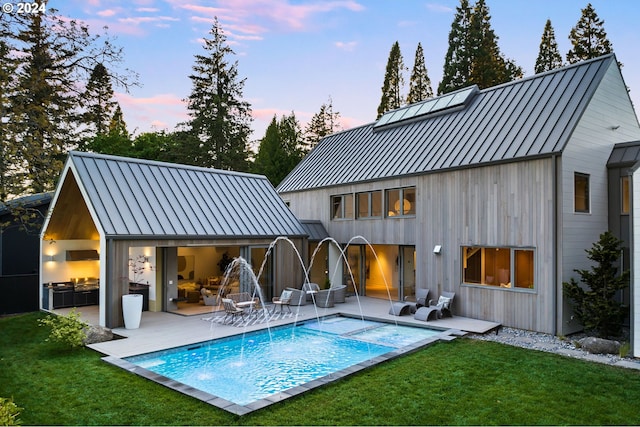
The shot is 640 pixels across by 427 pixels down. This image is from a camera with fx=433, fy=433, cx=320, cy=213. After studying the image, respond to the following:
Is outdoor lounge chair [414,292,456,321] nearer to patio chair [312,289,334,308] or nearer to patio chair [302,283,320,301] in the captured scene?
patio chair [312,289,334,308]

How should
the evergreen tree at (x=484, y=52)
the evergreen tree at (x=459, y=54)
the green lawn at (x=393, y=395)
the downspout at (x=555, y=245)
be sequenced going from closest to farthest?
the green lawn at (x=393, y=395) < the downspout at (x=555, y=245) < the evergreen tree at (x=484, y=52) < the evergreen tree at (x=459, y=54)

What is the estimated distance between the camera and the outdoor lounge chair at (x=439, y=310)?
40.8 ft

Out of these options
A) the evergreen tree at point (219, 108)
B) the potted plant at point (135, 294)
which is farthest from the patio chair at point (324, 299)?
the evergreen tree at point (219, 108)

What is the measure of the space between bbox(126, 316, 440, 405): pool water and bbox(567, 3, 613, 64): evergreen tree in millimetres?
25331

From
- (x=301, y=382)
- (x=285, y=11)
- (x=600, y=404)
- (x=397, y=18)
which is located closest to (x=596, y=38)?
(x=397, y=18)

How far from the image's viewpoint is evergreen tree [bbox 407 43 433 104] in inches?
1422

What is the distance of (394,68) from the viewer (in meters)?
37.5

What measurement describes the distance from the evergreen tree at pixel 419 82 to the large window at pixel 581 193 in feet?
84.6

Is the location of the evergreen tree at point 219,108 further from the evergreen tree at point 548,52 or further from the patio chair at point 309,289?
the evergreen tree at point 548,52

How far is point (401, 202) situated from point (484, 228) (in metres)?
3.58

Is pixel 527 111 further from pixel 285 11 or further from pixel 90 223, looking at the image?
pixel 90 223

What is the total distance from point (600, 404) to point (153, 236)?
10.8 meters

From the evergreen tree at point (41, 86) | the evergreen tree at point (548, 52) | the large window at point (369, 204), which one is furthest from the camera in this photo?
the evergreen tree at point (548, 52)

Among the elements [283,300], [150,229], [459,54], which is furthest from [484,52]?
[150,229]
